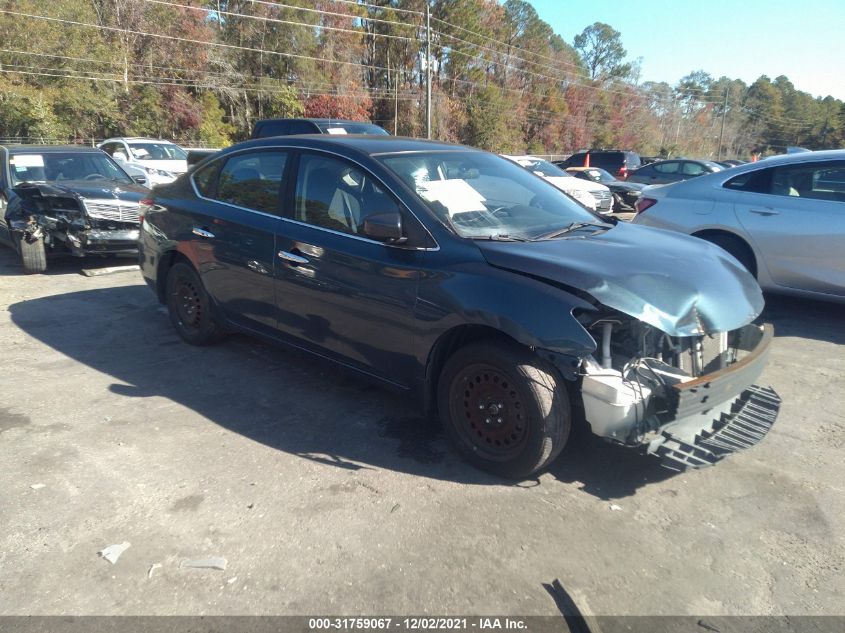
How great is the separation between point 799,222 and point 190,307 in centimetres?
564

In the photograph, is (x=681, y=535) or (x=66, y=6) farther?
(x=66, y=6)

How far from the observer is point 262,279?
444 centimetres

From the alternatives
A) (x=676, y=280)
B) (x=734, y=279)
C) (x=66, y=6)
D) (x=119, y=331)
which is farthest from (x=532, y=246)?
(x=66, y=6)

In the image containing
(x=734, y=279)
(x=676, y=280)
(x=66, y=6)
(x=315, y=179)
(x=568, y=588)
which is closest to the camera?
(x=568, y=588)

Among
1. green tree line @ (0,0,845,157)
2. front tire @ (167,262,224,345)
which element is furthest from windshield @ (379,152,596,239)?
green tree line @ (0,0,845,157)

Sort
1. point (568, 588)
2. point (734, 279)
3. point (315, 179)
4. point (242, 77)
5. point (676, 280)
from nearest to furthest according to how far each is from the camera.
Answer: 1. point (568, 588)
2. point (676, 280)
3. point (734, 279)
4. point (315, 179)
5. point (242, 77)

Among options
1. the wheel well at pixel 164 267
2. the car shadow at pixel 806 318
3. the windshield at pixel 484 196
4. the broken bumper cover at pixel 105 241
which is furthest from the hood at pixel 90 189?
the car shadow at pixel 806 318

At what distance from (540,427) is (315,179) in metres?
2.25

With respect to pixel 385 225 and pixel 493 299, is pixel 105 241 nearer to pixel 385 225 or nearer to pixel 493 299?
pixel 385 225

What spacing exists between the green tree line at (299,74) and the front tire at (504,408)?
83.5 feet

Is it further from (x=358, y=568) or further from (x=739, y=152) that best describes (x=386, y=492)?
(x=739, y=152)

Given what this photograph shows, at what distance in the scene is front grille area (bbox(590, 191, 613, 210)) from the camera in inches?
548

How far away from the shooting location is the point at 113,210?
26.5 ft

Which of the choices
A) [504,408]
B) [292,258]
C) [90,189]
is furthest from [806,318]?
[90,189]
